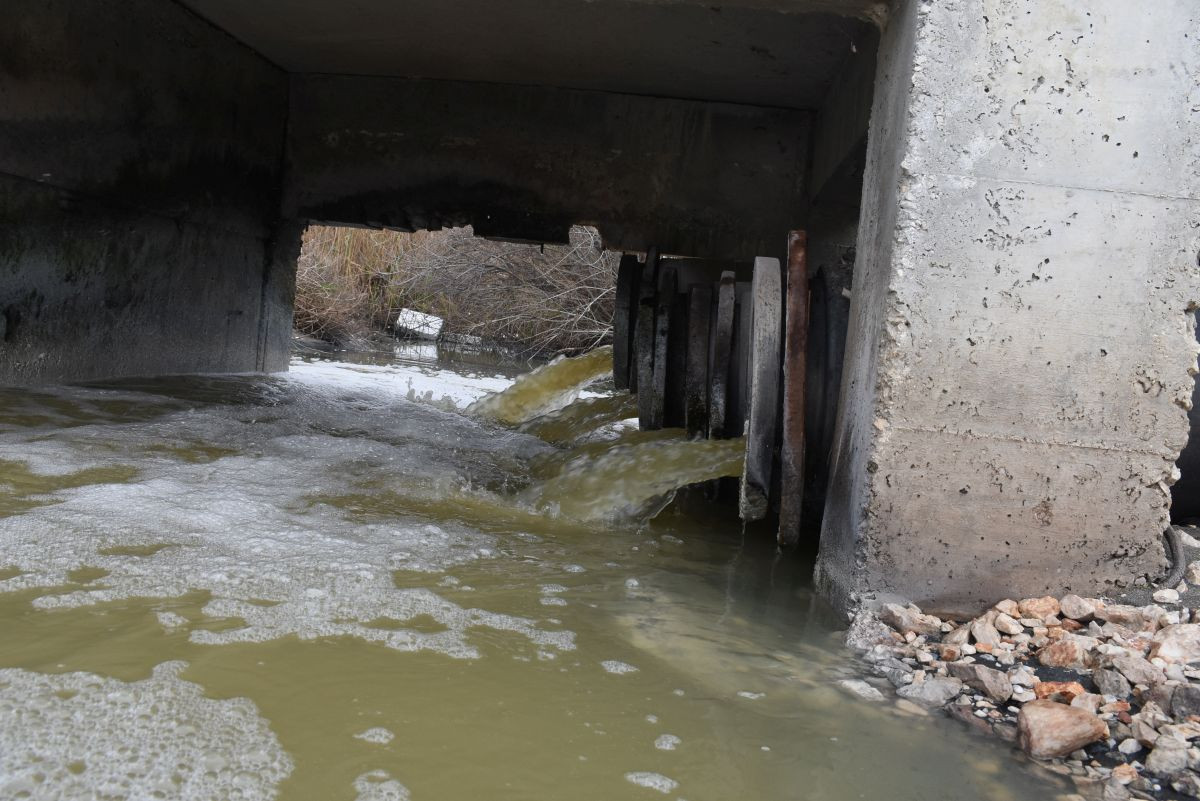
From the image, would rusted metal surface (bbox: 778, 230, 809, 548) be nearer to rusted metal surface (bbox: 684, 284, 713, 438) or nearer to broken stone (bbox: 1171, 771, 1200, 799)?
rusted metal surface (bbox: 684, 284, 713, 438)

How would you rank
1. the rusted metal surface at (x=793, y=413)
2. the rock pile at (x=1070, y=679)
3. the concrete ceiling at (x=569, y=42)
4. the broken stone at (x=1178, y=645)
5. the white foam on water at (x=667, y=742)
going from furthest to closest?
1. the concrete ceiling at (x=569, y=42)
2. the rusted metal surface at (x=793, y=413)
3. the broken stone at (x=1178, y=645)
4. the rock pile at (x=1070, y=679)
5. the white foam on water at (x=667, y=742)

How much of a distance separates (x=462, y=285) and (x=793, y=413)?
1316cm

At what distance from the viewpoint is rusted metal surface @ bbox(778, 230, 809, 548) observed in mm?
3516

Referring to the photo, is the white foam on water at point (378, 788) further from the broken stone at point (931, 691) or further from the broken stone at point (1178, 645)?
the broken stone at point (1178, 645)

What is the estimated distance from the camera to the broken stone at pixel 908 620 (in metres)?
2.84

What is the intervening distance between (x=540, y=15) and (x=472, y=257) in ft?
34.3

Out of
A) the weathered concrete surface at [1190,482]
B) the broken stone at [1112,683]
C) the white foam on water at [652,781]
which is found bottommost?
the white foam on water at [652,781]

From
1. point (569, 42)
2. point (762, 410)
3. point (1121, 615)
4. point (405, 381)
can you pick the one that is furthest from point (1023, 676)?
point (405, 381)

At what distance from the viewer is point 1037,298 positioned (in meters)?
2.96

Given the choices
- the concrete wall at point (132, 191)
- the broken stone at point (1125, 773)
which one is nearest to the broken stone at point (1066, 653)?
the broken stone at point (1125, 773)

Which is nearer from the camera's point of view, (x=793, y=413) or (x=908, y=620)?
(x=908, y=620)

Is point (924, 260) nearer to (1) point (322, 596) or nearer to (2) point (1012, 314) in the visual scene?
(2) point (1012, 314)

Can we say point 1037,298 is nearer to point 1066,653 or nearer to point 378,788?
point 1066,653

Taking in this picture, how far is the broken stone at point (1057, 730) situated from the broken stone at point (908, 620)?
636mm
